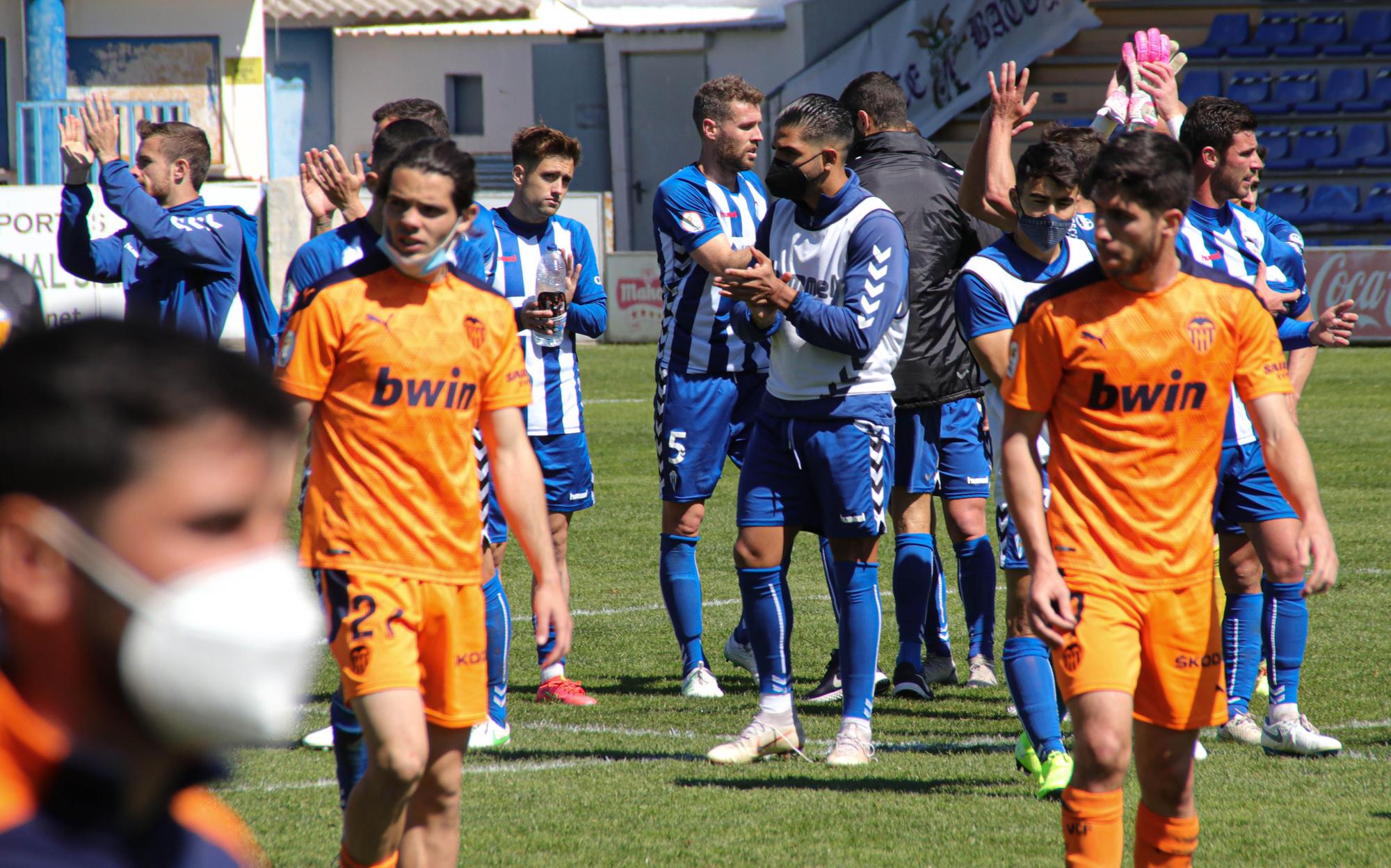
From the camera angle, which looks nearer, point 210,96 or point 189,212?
point 189,212

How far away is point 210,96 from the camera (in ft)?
99.8

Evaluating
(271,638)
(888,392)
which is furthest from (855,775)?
(271,638)

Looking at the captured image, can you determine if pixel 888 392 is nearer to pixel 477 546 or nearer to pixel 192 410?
pixel 477 546

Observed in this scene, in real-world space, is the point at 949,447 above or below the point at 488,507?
above

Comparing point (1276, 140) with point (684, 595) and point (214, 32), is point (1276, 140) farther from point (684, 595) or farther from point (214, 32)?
point (684, 595)

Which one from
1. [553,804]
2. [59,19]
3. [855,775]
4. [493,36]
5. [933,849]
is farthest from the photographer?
[493,36]

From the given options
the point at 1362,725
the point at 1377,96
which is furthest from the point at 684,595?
the point at 1377,96

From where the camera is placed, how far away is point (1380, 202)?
2533 cm

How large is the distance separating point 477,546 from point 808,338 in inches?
72.1

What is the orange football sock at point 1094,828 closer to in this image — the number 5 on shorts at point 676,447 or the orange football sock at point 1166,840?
the orange football sock at point 1166,840

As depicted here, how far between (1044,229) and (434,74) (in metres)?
32.0

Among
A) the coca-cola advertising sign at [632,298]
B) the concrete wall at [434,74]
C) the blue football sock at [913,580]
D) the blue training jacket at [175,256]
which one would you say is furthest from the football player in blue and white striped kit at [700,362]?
the concrete wall at [434,74]

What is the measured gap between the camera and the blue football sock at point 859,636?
5.47 metres

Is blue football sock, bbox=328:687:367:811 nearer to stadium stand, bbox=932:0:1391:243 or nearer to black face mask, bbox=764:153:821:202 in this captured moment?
black face mask, bbox=764:153:821:202
